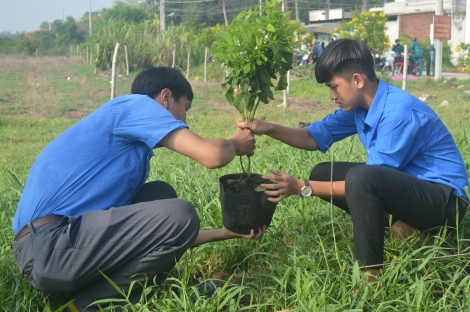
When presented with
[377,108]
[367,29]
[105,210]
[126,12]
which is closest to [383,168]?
[377,108]

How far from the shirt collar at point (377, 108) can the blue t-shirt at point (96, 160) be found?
94 cm

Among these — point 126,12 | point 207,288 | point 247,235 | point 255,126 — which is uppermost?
point 126,12

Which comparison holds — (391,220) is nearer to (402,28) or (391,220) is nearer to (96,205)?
(96,205)

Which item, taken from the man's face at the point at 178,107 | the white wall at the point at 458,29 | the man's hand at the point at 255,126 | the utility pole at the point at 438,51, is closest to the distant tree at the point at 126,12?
the white wall at the point at 458,29

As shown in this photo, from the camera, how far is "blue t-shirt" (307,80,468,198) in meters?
2.70

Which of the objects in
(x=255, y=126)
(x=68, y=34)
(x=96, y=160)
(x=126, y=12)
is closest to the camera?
(x=96, y=160)

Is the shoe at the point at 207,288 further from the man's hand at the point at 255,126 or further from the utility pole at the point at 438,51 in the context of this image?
the utility pole at the point at 438,51

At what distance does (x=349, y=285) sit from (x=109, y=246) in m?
1.07

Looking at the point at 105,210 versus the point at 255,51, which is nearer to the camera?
the point at 105,210

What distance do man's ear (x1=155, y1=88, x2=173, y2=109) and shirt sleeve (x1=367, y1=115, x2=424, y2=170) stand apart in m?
1.04

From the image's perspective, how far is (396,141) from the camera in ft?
8.83

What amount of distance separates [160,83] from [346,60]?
0.92 m

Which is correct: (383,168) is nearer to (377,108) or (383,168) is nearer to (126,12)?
(377,108)

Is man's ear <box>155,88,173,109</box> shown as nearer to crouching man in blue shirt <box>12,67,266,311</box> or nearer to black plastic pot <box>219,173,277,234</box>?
crouching man in blue shirt <box>12,67,266,311</box>
